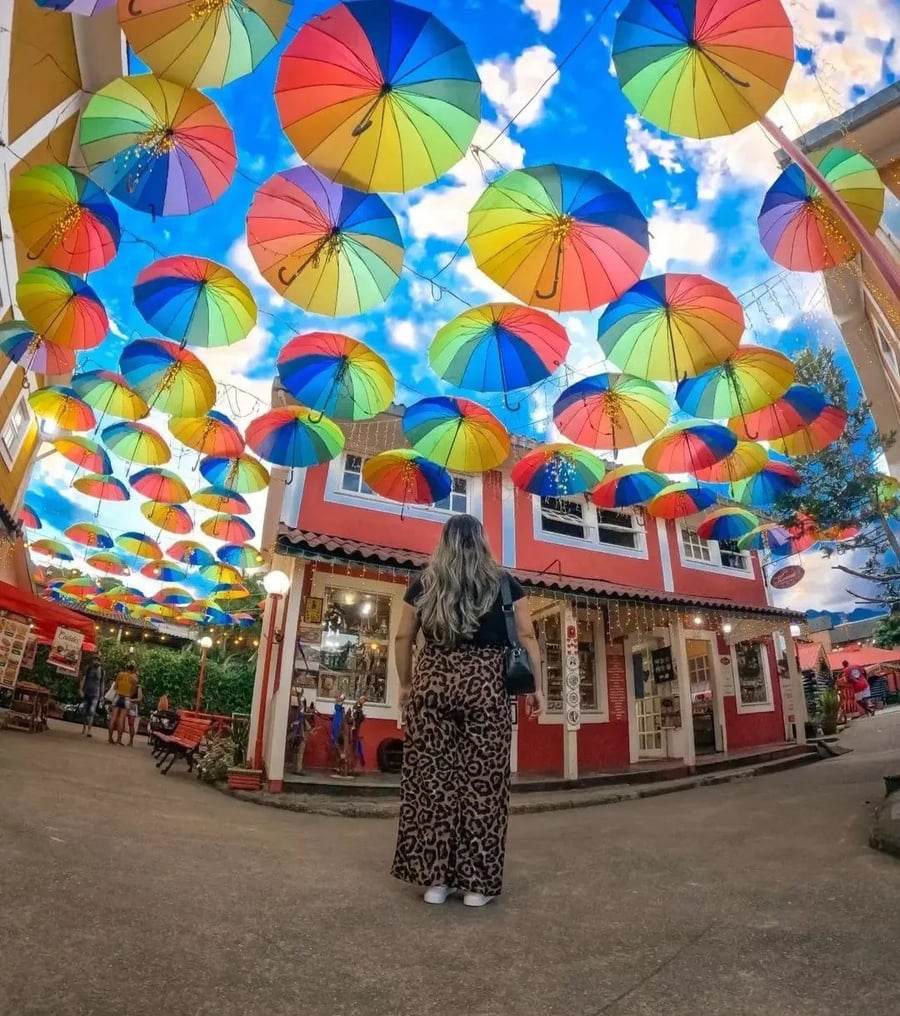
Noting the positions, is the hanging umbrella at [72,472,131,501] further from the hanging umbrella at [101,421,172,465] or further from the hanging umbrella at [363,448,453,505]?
the hanging umbrella at [363,448,453,505]

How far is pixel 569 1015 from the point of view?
62.1 inches

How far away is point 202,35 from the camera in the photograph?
4727 millimetres

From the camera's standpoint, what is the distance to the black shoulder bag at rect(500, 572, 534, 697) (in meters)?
2.95

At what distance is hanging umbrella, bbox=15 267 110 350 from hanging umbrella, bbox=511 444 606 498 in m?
6.48

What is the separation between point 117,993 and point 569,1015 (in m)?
1.24

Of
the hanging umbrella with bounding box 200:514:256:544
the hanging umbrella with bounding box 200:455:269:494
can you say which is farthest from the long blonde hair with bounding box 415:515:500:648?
the hanging umbrella with bounding box 200:514:256:544

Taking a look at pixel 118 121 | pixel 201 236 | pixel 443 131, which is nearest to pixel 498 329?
pixel 443 131

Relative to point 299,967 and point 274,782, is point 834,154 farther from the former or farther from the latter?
point 274,782

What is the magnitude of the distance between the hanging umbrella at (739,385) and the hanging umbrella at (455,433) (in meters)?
2.67

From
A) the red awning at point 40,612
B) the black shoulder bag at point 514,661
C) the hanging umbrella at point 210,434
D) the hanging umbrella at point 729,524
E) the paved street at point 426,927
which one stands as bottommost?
the paved street at point 426,927

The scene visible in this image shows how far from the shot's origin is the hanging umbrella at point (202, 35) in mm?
4562

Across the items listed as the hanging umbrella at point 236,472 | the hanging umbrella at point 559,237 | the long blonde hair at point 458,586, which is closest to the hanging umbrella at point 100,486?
the hanging umbrella at point 236,472

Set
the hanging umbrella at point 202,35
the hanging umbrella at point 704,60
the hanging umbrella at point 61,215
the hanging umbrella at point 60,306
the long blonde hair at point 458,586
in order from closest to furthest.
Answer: the long blonde hair at point 458,586 < the hanging umbrella at point 704,60 < the hanging umbrella at point 202,35 < the hanging umbrella at point 61,215 < the hanging umbrella at point 60,306

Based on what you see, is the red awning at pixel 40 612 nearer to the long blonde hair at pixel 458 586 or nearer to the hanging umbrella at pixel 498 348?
the hanging umbrella at pixel 498 348
